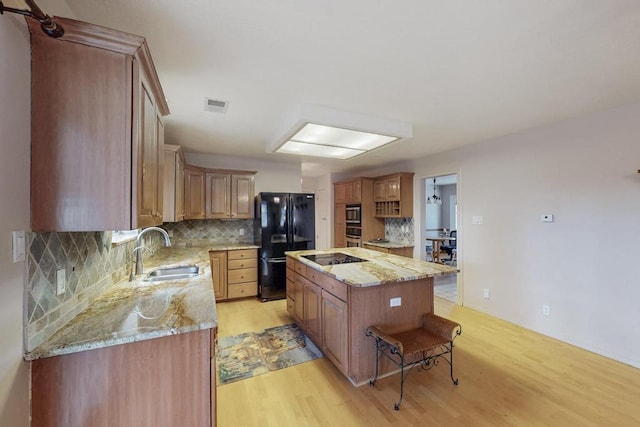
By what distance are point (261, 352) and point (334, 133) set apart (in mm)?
2356

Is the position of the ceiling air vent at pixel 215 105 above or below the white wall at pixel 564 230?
above

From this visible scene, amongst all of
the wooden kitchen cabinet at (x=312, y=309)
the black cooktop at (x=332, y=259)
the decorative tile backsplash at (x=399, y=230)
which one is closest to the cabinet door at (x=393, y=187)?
the decorative tile backsplash at (x=399, y=230)

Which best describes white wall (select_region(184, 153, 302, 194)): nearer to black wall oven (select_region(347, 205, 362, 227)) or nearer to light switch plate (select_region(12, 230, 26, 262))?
black wall oven (select_region(347, 205, 362, 227))

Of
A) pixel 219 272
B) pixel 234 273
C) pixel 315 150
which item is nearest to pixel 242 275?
pixel 234 273

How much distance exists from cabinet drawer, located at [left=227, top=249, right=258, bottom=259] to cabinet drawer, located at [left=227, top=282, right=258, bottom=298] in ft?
1.45

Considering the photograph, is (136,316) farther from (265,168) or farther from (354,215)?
(354,215)

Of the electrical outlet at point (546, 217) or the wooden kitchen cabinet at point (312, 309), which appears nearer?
the wooden kitchen cabinet at point (312, 309)

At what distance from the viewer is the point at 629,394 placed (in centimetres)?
208

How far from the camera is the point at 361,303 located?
2174mm

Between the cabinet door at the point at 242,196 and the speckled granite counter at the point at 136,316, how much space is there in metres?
2.38

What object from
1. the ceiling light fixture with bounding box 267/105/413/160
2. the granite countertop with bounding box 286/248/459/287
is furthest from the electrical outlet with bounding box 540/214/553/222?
the ceiling light fixture with bounding box 267/105/413/160

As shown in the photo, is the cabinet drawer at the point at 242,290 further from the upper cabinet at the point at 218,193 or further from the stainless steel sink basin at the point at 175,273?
the stainless steel sink basin at the point at 175,273

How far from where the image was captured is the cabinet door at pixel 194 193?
4043 mm

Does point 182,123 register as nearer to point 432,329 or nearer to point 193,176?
point 193,176
